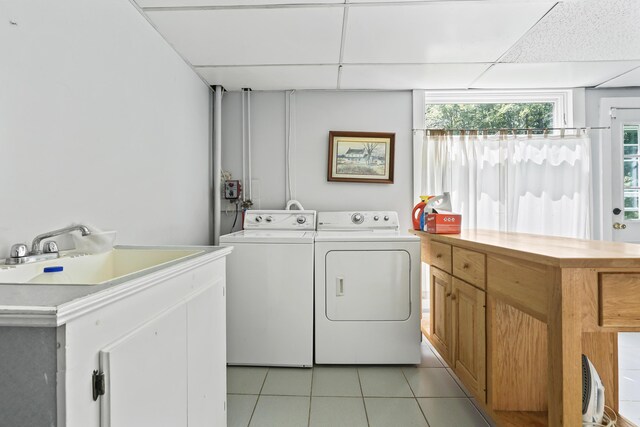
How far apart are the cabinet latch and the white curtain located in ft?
8.94

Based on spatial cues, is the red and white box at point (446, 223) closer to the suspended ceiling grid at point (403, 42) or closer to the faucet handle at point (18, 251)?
the suspended ceiling grid at point (403, 42)

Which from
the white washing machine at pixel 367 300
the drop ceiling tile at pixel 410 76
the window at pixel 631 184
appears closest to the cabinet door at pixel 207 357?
the white washing machine at pixel 367 300

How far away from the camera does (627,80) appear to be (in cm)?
280

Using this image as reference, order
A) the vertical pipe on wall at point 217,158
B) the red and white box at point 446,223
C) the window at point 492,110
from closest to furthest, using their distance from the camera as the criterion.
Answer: the red and white box at point 446,223 → the vertical pipe on wall at point 217,158 → the window at point 492,110

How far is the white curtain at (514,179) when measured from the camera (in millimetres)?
2883

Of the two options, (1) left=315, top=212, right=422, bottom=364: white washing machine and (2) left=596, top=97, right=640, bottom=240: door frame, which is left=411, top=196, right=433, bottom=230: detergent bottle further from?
(2) left=596, top=97, right=640, bottom=240: door frame

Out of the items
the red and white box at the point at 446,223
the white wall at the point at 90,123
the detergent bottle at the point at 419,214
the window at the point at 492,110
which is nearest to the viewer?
the white wall at the point at 90,123

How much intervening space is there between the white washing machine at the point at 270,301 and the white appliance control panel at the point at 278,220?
1.51ft

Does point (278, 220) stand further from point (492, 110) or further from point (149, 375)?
point (492, 110)

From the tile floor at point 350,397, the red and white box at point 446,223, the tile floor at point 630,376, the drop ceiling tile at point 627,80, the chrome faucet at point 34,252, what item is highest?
the drop ceiling tile at point 627,80

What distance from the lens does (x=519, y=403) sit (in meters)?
1.47

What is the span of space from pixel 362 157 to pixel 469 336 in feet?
5.67

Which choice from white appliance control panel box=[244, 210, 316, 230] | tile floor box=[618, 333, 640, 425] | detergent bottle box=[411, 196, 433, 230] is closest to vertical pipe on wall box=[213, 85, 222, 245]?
white appliance control panel box=[244, 210, 316, 230]

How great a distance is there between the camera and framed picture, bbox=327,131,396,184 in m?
→ 2.96
